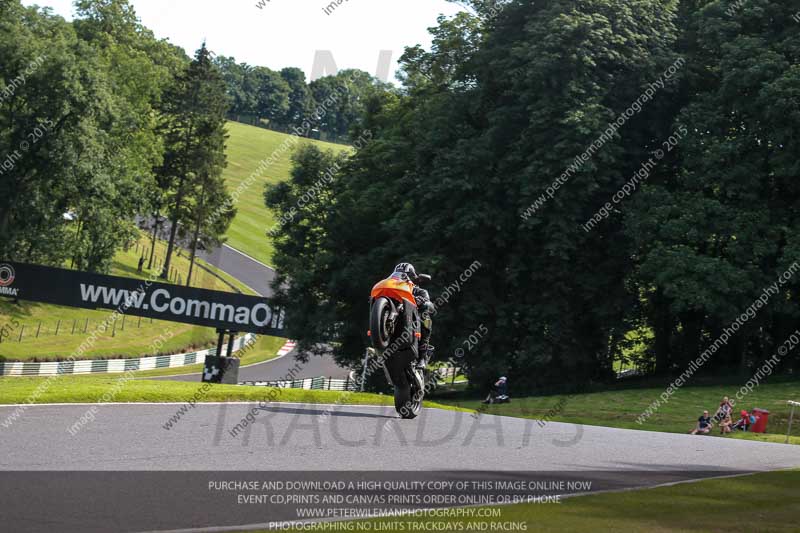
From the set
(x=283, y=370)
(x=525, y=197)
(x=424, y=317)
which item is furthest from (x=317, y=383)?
(x=424, y=317)

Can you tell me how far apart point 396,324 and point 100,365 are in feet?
148

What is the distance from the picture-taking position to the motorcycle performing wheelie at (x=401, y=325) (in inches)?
540

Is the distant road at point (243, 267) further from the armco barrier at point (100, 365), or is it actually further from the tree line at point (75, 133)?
the armco barrier at point (100, 365)

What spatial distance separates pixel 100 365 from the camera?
55469 mm

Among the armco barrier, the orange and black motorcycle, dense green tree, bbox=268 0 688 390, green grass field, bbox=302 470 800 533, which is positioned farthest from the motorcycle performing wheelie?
the armco barrier

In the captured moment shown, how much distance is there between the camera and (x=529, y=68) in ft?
121

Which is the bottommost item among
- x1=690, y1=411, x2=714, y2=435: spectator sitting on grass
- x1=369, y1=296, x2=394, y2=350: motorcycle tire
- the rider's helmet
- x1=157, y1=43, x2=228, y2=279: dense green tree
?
x1=690, y1=411, x2=714, y2=435: spectator sitting on grass

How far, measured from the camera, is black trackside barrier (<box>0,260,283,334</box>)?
41500 mm

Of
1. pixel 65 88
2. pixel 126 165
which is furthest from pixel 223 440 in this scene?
pixel 126 165

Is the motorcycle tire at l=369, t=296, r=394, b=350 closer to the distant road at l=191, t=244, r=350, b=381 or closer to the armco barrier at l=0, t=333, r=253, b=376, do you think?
the distant road at l=191, t=244, r=350, b=381

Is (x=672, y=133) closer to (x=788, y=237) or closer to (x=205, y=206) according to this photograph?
(x=788, y=237)

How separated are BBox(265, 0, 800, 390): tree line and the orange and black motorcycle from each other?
2138cm

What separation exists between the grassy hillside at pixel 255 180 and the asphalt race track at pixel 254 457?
74393mm

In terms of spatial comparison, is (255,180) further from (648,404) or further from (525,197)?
(648,404)
